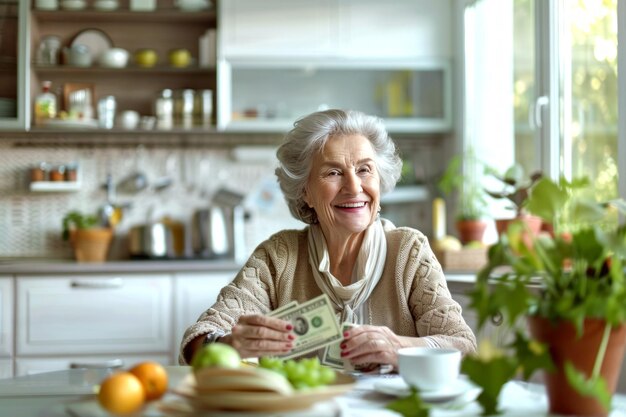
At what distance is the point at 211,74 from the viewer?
4484 mm

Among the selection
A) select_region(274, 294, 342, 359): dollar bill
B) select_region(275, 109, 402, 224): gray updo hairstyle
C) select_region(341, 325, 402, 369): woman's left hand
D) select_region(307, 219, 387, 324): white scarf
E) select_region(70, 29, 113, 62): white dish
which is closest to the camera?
select_region(274, 294, 342, 359): dollar bill

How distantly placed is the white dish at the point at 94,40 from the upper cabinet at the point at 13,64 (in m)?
0.32

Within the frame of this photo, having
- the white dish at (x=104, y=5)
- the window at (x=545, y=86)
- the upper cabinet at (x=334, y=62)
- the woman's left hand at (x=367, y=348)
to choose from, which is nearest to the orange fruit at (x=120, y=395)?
the woman's left hand at (x=367, y=348)

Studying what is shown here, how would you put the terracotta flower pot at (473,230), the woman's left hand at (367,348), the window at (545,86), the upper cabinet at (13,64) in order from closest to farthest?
the woman's left hand at (367,348) < the window at (545,86) < the terracotta flower pot at (473,230) < the upper cabinet at (13,64)

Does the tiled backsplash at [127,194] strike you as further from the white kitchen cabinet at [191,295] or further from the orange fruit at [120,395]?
the orange fruit at [120,395]

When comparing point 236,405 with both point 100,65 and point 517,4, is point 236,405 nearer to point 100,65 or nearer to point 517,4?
point 517,4

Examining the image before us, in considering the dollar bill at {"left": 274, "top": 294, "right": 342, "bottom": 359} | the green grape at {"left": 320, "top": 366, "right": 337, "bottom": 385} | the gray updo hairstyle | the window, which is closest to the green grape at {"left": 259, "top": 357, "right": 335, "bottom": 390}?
the green grape at {"left": 320, "top": 366, "right": 337, "bottom": 385}

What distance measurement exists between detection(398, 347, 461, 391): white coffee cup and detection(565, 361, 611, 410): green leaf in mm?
274

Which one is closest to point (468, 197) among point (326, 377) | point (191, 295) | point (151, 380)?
point (191, 295)

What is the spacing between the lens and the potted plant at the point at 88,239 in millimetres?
4246

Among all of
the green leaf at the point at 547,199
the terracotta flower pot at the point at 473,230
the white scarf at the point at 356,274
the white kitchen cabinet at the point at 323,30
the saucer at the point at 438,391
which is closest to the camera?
the green leaf at the point at 547,199

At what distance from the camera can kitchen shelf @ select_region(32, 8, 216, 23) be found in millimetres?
4312

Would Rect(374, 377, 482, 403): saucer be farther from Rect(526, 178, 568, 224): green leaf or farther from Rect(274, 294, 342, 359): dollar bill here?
Rect(526, 178, 568, 224): green leaf

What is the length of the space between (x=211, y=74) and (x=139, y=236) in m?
0.91
